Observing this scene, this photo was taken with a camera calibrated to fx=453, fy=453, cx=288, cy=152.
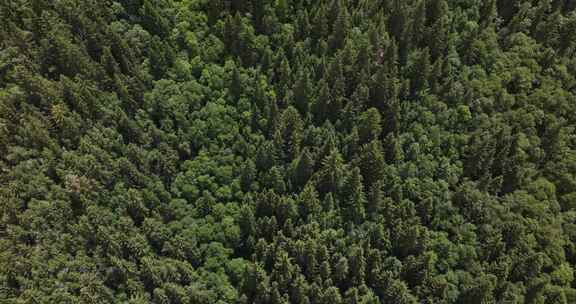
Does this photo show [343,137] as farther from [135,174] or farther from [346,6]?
[135,174]

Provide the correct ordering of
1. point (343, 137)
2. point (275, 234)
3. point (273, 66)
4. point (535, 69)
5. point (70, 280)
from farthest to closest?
1. point (535, 69)
2. point (273, 66)
3. point (343, 137)
4. point (275, 234)
5. point (70, 280)

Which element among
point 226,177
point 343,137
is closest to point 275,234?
point 226,177

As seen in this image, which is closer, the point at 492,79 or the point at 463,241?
the point at 463,241

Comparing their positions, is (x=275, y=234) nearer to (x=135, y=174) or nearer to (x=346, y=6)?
(x=135, y=174)

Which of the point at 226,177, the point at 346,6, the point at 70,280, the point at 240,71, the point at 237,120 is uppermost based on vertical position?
the point at 346,6

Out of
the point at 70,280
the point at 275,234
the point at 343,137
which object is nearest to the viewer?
the point at 70,280

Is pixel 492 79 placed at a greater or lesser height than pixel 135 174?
greater

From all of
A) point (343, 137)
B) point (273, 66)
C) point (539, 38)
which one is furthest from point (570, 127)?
point (273, 66)
